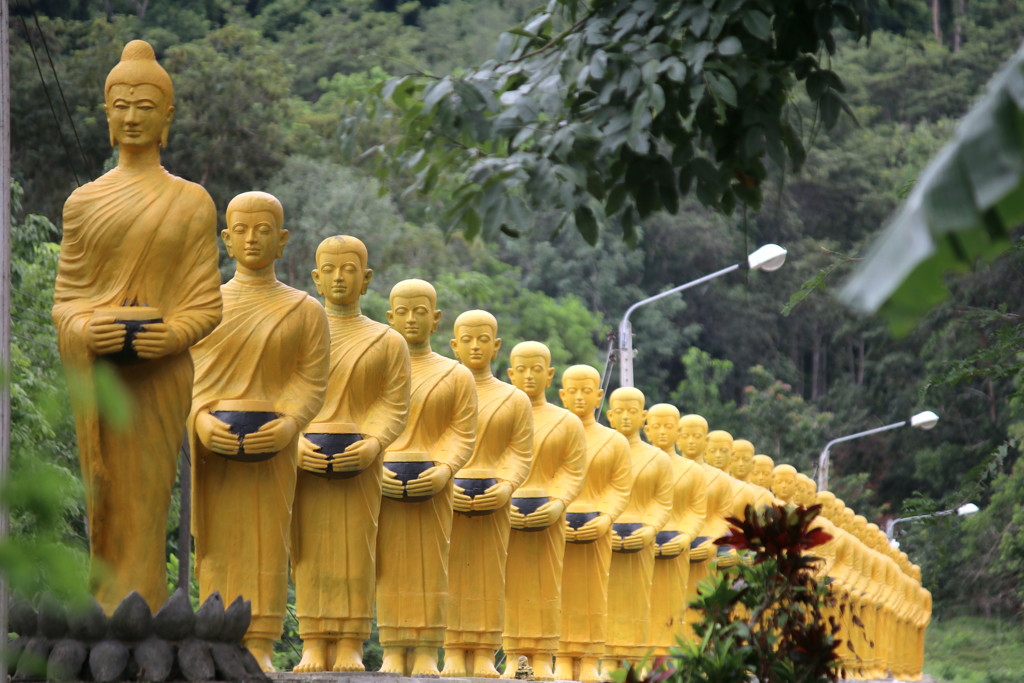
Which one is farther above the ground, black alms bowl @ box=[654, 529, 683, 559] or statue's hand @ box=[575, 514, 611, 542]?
black alms bowl @ box=[654, 529, 683, 559]

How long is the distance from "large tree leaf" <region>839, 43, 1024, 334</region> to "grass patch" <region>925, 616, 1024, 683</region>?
3073cm

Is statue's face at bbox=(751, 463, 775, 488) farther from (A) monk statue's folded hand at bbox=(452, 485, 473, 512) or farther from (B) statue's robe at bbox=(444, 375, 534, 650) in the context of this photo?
(A) monk statue's folded hand at bbox=(452, 485, 473, 512)

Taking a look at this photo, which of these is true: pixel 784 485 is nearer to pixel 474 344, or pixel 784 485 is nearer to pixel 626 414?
pixel 626 414

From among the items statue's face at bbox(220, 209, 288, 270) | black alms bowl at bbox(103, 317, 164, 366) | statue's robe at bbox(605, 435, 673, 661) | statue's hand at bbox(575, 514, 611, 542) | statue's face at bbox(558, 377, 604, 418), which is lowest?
statue's robe at bbox(605, 435, 673, 661)

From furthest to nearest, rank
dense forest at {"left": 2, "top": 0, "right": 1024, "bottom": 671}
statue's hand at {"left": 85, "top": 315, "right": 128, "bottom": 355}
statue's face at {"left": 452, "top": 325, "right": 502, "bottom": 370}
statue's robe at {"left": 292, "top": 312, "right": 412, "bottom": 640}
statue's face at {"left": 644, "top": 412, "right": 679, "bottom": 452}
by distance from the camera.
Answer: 1. dense forest at {"left": 2, "top": 0, "right": 1024, "bottom": 671}
2. statue's face at {"left": 644, "top": 412, "right": 679, "bottom": 452}
3. statue's face at {"left": 452, "top": 325, "right": 502, "bottom": 370}
4. statue's robe at {"left": 292, "top": 312, "right": 412, "bottom": 640}
5. statue's hand at {"left": 85, "top": 315, "right": 128, "bottom": 355}

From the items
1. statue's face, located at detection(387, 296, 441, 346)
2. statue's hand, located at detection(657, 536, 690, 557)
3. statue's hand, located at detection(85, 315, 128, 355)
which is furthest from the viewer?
statue's hand, located at detection(657, 536, 690, 557)

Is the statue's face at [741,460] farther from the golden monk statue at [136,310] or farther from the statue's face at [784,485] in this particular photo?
the golden monk statue at [136,310]

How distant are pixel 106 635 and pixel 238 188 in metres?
21.0

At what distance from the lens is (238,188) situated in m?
27.3

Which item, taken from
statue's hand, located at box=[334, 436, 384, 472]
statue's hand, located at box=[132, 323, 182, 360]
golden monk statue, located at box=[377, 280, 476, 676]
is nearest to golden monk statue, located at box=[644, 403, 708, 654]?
golden monk statue, located at box=[377, 280, 476, 676]

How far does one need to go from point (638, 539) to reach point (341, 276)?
203 inches

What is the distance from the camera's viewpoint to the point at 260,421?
318 inches

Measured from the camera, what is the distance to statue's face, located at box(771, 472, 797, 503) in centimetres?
2164

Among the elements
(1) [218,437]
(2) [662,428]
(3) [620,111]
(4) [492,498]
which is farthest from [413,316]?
(2) [662,428]
